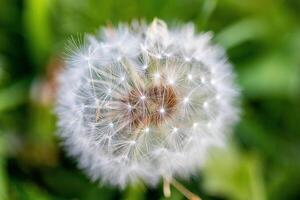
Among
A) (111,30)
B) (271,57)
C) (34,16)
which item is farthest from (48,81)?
(271,57)

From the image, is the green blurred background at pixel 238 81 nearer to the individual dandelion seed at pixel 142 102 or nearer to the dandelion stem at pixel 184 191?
the dandelion stem at pixel 184 191

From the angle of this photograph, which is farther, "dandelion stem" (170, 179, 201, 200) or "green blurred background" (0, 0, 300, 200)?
"green blurred background" (0, 0, 300, 200)

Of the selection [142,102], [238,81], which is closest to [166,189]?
[142,102]

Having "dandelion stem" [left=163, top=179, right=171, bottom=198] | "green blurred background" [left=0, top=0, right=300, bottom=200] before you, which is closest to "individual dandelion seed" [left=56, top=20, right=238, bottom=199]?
"dandelion stem" [left=163, top=179, right=171, bottom=198]

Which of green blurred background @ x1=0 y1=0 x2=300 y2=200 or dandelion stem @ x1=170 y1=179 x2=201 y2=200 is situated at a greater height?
green blurred background @ x1=0 y1=0 x2=300 y2=200

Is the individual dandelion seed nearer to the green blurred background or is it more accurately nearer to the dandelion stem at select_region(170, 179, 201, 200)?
the dandelion stem at select_region(170, 179, 201, 200)

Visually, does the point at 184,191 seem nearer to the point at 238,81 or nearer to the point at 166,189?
the point at 166,189

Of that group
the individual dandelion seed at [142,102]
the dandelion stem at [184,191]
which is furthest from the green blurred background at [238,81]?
the individual dandelion seed at [142,102]
